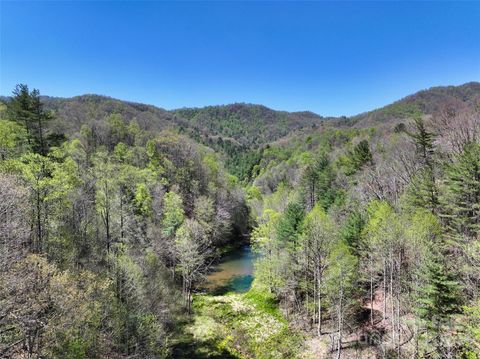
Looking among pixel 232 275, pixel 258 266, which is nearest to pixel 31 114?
pixel 258 266

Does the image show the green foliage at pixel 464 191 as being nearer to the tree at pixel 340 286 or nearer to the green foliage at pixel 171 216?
the tree at pixel 340 286

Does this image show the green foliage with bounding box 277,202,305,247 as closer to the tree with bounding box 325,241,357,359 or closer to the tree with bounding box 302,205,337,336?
the tree with bounding box 302,205,337,336

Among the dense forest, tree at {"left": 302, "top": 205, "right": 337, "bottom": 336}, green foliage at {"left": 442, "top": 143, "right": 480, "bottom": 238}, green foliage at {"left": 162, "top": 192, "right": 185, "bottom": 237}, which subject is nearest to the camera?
the dense forest

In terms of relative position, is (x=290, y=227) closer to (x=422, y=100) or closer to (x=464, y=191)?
(x=464, y=191)

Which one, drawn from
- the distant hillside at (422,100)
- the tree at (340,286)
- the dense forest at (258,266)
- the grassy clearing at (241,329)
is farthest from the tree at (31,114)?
the distant hillside at (422,100)

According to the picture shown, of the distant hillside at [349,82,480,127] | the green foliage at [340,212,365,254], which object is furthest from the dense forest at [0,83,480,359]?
the distant hillside at [349,82,480,127]

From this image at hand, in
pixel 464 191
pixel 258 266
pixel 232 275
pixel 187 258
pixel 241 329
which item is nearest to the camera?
pixel 464 191

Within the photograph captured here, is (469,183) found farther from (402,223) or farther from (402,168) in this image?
(402,168)

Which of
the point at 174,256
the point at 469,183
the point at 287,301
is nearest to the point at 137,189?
the point at 174,256
